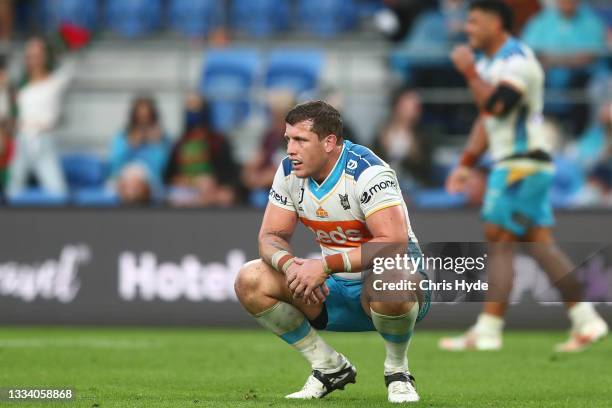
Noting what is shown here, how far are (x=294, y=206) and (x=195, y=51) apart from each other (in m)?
11.1

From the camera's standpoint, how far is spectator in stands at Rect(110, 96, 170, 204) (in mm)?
15156

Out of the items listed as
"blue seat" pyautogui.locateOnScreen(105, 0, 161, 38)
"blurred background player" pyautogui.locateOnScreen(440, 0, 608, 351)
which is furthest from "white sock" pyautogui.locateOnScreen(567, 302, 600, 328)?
"blue seat" pyautogui.locateOnScreen(105, 0, 161, 38)

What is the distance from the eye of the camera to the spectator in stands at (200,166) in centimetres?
1477

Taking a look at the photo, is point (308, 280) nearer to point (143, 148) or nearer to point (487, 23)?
point (487, 23)

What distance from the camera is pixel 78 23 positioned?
18.5 meters

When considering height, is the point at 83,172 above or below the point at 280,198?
below

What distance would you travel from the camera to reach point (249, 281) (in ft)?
23.0

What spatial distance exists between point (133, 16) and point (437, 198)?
6.19m

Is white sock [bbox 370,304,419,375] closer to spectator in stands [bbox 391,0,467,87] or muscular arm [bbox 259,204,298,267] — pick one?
muscular arm [bbox 259,204,298,267]

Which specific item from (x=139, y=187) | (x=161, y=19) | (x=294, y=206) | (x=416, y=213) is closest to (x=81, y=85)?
(x=161, y=19)

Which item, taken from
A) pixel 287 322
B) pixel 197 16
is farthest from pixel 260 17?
pixel 287 322

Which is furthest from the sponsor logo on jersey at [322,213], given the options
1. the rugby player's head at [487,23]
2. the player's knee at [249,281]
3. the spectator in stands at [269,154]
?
the spectator in stands at [269,154]

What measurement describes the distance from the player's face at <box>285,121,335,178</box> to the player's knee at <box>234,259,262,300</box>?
0.60 meters

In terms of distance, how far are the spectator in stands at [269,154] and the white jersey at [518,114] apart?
15.0 feet
